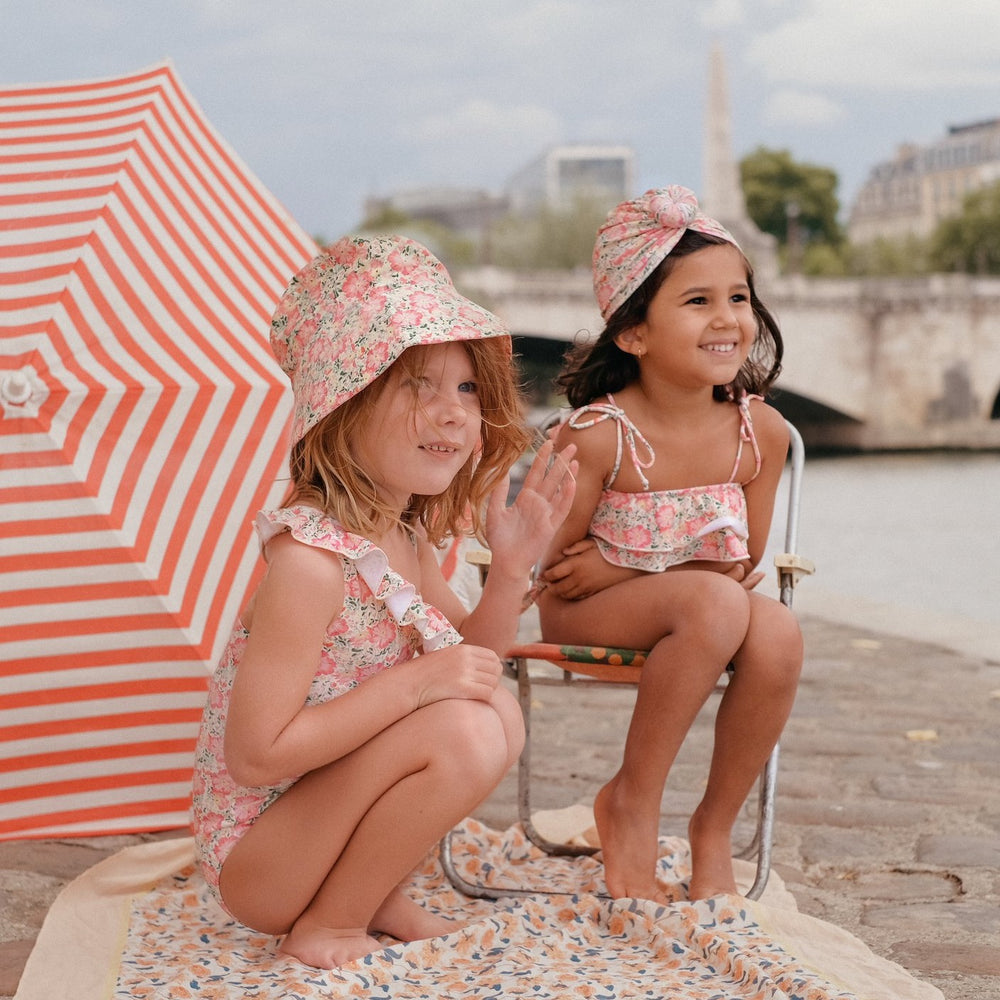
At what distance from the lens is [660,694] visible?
2.47 m

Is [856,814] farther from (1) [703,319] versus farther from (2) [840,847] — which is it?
(1) [703,319]

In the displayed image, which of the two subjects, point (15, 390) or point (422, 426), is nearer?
point (422, 426)

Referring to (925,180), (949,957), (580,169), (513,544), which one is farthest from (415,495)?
(580,169)

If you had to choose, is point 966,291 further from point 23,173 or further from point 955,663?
point 23,173

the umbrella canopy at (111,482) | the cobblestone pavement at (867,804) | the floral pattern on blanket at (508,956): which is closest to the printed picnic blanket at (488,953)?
the floral pattern on blanket at (508,956)

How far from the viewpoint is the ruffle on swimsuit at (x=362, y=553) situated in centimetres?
209

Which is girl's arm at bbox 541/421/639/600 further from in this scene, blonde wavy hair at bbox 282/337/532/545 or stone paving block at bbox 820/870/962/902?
stone paving block at bbox 820/870/962/902

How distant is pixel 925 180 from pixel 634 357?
99285 millimetres

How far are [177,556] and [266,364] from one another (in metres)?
0.42

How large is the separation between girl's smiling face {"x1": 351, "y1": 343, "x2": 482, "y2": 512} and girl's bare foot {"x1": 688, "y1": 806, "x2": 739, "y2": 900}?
826 mm

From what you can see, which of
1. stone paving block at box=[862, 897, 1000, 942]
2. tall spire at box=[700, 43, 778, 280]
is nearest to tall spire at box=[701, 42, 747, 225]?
tall spire at box=[700, 43, 778, 280]

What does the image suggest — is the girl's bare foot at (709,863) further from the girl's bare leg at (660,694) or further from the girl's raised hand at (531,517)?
the girl's raised hand at (531,517)

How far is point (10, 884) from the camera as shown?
8.67 feet

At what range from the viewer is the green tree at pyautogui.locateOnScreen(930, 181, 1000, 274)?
157 ft
